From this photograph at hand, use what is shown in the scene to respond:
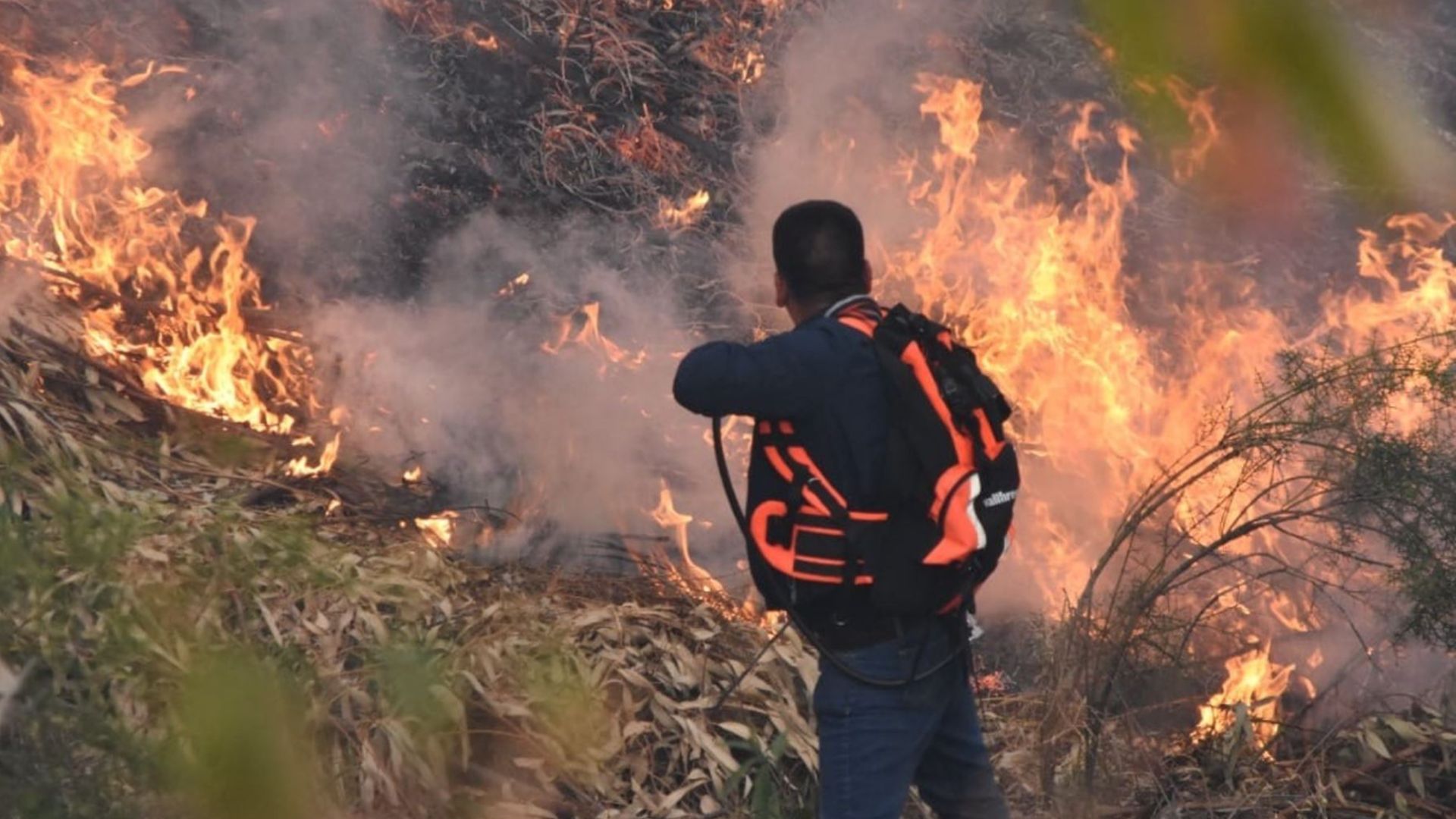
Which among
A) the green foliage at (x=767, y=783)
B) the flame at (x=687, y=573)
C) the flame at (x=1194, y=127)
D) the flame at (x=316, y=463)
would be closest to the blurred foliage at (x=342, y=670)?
the green foliage at (x=767, y=783)

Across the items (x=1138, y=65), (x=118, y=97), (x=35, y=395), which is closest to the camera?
(x=35, y=395)

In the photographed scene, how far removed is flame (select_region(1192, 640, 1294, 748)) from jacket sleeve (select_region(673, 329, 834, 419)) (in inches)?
107

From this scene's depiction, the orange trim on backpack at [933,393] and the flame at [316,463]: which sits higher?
the orange trim on backpack at [933,393]

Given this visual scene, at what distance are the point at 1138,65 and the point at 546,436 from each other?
393 cm

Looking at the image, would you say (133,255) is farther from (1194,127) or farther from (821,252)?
(1194,127)

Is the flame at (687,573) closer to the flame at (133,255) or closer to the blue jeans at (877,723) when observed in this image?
the flame at (133,255)

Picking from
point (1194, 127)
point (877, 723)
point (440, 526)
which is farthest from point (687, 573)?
point (1194, 127)

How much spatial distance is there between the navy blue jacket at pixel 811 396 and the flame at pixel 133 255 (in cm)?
372

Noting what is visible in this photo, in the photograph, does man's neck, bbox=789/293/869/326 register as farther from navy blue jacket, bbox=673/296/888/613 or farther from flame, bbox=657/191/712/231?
flame, bbox=657/191/712/231

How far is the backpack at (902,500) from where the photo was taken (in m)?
3.38

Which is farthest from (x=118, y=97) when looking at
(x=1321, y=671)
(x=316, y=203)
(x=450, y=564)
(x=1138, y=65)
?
(x=1321, y=671)

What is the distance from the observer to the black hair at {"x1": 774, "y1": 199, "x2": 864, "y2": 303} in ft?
11.7

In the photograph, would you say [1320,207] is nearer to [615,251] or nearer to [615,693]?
[615,251]

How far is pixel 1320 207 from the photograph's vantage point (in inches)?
327
